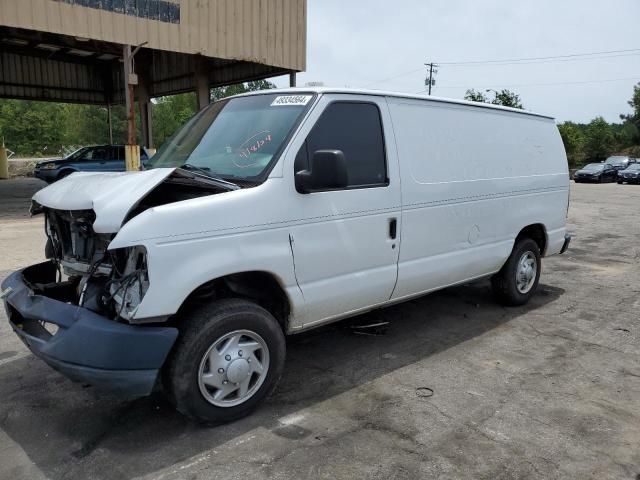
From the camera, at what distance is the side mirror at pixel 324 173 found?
3.40 meters

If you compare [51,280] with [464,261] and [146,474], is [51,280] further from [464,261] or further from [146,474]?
[464,261]

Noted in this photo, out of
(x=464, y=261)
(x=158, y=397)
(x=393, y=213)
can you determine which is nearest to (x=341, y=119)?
(x=393, y=213)

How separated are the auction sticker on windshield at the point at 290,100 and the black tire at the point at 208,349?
4.77 feet

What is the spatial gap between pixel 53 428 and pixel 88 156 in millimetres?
19840

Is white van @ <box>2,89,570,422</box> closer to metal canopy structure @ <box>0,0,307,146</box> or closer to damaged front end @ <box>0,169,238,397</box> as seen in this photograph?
damaged front end @ <box>0,169,238,397</box>

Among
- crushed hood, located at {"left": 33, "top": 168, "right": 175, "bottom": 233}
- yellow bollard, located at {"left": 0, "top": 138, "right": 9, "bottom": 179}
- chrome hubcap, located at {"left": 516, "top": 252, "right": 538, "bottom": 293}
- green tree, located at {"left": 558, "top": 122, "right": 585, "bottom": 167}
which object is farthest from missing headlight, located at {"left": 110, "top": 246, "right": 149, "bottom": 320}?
green tree, located at {"left": 558, "top": 122, "right": 585, "bottom": 167}

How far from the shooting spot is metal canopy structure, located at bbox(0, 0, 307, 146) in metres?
12.8

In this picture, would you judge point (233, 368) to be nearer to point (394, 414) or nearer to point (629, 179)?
point (394, 414)

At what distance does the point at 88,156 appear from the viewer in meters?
21.2

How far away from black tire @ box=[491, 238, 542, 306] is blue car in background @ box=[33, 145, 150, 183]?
1754 cm

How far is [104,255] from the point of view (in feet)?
10.8

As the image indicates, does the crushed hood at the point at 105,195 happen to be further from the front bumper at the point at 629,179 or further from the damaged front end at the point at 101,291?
the front bumper at the point at 629,179

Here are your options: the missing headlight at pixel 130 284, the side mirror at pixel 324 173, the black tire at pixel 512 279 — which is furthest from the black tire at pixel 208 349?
the black tire at pixel 512 279

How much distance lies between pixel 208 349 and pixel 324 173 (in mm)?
1313
